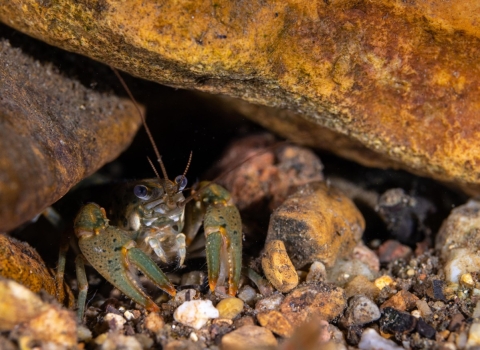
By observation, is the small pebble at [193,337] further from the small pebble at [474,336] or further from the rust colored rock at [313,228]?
the small pebble at [474,336]

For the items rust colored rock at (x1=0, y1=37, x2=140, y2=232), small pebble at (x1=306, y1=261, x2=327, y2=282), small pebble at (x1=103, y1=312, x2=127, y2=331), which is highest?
rust colored rock at (x1=0, y1=37, x2=140, y2=232)

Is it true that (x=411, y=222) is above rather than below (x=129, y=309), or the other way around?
→ above

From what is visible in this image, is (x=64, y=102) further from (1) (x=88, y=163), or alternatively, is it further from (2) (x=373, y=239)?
(2) (x=373, y=239)

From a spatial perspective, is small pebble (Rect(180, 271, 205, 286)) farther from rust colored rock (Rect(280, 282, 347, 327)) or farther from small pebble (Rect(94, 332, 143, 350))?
small pebble (Rect(94, 332, 143, 350))

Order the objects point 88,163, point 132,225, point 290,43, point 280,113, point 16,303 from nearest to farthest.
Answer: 1. point 16,303
2. point 290,43
3. point 88,163
4. point 132,225
5. point 280,113

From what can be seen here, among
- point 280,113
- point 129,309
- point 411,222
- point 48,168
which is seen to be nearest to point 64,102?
point 48,168

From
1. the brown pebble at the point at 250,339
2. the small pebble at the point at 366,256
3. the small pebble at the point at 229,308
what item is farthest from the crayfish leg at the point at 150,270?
the small pebble at the point at 366,256

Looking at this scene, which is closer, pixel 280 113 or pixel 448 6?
pixel 448 6

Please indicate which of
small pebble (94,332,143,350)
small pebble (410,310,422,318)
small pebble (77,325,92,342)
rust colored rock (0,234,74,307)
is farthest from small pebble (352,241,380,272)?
rust colored rock (0,234,74,307)
